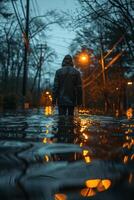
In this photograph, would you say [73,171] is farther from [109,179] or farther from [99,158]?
[99,158]

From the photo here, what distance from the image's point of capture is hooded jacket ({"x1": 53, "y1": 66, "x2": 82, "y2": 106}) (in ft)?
A: 43.3

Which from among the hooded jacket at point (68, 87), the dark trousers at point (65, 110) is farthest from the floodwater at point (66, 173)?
the dark trousers at point (65, 110)

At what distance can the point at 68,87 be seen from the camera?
13.3 meters

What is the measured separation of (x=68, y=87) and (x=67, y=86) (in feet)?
0.13

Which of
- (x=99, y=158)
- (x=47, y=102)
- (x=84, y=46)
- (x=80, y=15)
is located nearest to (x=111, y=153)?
(x=99, y=158)

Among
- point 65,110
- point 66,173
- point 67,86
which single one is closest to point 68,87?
point 67,86

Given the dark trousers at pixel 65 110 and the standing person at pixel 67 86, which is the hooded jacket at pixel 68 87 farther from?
the dark trousers at pixel 65 110

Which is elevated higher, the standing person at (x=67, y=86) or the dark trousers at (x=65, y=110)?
the standing person at (x=67, y=86)

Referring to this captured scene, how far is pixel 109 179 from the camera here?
3033mm

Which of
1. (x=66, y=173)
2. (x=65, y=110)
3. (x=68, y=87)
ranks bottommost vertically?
(x=66, y=173)

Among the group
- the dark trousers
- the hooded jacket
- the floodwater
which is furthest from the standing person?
the floodwater

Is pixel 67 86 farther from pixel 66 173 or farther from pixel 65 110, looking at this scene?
pixel 66 173

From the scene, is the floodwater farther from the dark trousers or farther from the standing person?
the dark trousers

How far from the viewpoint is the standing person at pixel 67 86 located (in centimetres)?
1320
